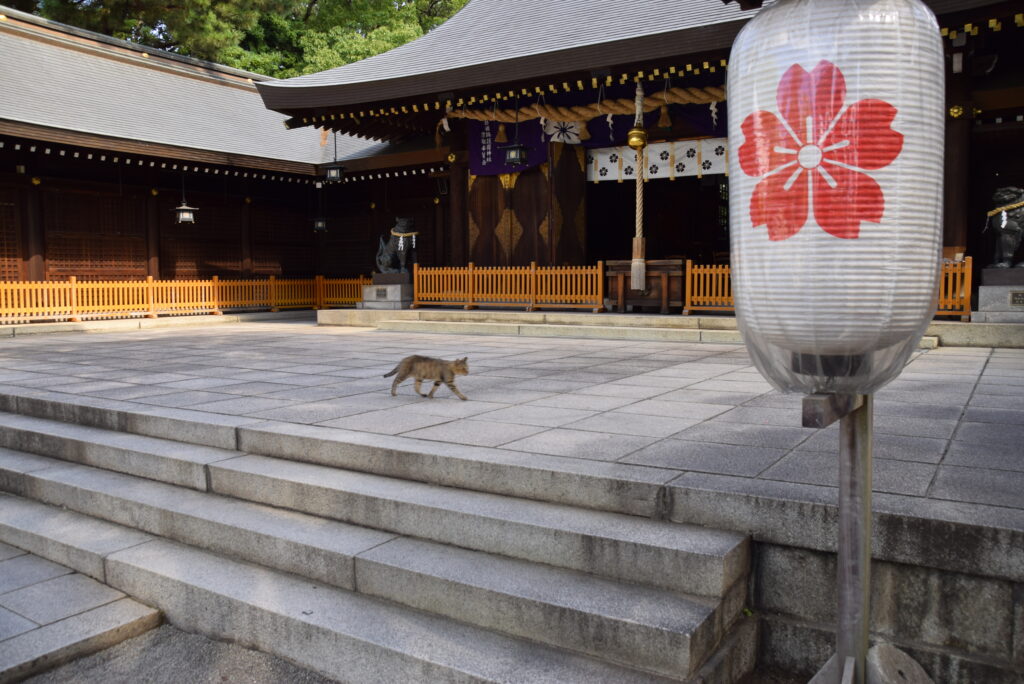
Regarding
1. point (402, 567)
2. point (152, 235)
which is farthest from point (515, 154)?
point (402, 567)

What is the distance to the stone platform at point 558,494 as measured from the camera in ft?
8.40

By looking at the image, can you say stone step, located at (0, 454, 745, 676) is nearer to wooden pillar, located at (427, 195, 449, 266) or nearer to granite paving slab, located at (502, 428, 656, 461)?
granite paving slab, located at (502, 428, 656, 461)

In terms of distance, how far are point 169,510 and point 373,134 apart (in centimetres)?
1330

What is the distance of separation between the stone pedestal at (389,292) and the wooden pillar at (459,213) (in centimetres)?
106

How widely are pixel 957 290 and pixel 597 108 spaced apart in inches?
235

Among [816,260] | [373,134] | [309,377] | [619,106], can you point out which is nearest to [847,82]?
[816,260]

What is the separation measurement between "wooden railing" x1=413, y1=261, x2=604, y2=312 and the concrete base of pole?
937 cm

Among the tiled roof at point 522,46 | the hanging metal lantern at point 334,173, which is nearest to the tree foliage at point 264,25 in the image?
the hanging metal lantern at point 334,173

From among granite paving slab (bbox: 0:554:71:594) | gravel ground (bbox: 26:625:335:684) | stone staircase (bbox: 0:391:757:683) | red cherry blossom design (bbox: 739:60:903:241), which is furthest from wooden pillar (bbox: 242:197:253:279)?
red cherry blossom design (bbox: 739:60:903:241)

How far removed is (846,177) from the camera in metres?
1.85

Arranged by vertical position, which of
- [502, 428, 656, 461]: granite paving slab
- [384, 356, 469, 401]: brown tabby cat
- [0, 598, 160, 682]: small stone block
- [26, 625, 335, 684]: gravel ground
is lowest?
[26, 625, 335, 684]: gravel ground

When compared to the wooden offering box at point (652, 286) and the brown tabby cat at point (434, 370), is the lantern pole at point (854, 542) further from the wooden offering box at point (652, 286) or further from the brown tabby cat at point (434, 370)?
the wooden offering box at point (652, 286)

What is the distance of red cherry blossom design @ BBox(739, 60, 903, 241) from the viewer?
6.04 ft

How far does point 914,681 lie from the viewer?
221cm
